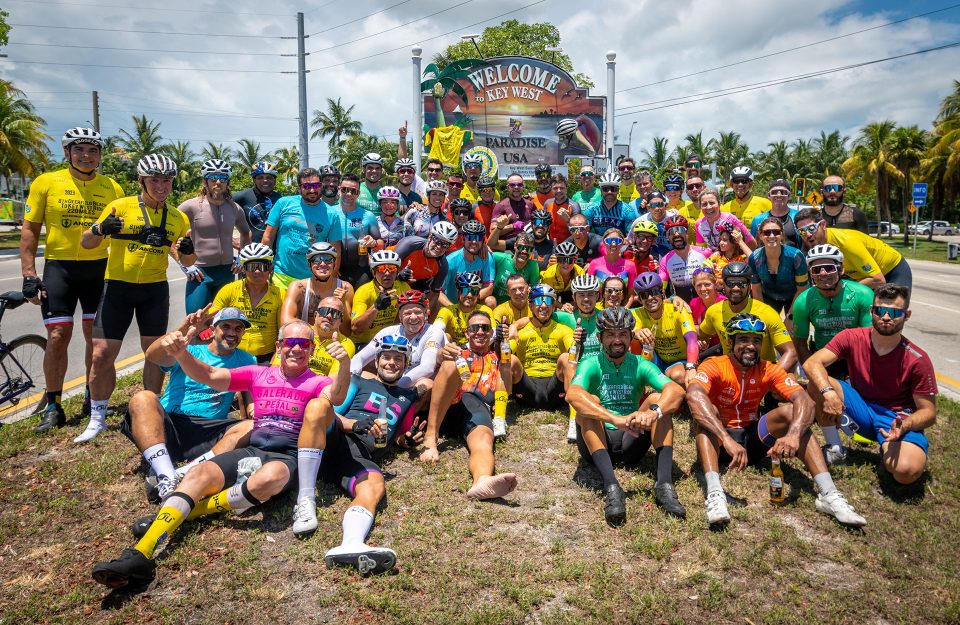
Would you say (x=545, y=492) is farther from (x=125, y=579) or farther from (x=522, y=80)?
(x=522, y=80)

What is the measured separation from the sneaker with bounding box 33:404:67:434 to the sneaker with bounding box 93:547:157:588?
362 cm

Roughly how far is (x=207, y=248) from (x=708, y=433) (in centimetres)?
639

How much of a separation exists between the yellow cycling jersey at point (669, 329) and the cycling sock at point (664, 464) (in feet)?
7.03

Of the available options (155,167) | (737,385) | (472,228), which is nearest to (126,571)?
(155,167)

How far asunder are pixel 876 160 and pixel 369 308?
2289 inches

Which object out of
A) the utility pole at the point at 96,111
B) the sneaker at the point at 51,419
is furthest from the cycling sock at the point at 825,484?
the utility pole at the point at 96,111

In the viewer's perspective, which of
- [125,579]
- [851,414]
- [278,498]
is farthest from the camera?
[851,414]

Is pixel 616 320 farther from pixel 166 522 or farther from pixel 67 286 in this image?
pixel 67 286

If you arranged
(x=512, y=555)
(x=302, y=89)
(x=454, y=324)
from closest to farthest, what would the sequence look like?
(x=512, y=555) → (x=454, y=324) → (x=302, y=89)

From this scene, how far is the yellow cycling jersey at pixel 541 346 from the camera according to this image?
7.45 m

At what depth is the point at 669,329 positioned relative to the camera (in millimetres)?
7172

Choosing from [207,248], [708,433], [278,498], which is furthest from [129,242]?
[708,433]

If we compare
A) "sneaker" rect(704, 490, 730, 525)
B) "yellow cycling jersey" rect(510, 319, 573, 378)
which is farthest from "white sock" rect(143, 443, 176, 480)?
"sneaker" rect(704, 490, 730, 525)

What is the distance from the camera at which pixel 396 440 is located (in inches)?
246
